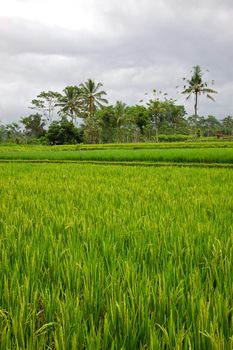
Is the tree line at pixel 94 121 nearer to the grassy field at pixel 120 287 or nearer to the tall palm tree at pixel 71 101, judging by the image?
the tall palm tree at pixel 71 101

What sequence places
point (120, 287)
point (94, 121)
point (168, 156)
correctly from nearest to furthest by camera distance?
point (120, 287) → point (168, 156) → point (94, 121)

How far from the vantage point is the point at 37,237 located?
7.05 feet

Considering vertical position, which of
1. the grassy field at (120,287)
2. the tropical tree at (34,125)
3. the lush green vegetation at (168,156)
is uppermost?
the tropical tree at (34,125)

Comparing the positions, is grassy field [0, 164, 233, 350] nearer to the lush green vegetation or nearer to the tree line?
the lush green vegetation

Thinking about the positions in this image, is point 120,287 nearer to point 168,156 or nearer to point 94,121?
point 168,156

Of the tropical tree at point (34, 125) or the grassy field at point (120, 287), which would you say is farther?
the tropical tree at point (34, 125)

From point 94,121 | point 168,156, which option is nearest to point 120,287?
point 168,156

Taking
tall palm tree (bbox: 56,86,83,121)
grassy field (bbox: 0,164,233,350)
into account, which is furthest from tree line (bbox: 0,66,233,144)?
grassy field (bbox: 0,164,233,350)

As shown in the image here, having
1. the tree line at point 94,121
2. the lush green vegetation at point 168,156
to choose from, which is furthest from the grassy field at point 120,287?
the tree line at point 94,121

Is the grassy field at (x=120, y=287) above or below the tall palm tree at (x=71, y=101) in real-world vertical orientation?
below

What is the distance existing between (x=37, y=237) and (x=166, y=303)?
1187 millimetres

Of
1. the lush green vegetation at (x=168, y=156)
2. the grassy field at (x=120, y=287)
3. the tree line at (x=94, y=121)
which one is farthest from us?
the tree line at (x=94, y=121)

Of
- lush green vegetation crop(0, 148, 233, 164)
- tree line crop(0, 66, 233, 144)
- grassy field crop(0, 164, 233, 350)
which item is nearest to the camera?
grassy field crop(0, 164, 233, 350)

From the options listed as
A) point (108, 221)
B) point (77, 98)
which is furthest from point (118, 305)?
point (77, 98)
